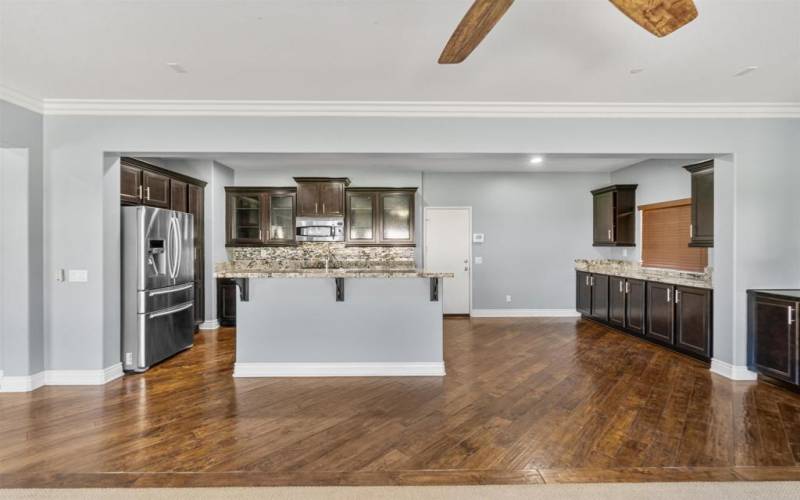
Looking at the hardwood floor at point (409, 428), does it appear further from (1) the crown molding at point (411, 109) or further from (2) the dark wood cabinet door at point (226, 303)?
(1) the crown molding at point (411, 109)

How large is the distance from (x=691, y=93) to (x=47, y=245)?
5.99m

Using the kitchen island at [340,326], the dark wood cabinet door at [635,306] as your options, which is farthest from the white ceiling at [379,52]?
the dark wood cabinet door at [635,306]

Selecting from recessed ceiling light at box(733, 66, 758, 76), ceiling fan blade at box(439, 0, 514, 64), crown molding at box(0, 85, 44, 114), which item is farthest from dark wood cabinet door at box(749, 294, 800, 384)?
crown molding at box(0, 85, 44, 114)

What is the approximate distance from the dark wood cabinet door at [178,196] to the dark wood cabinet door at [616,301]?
20.3 feet

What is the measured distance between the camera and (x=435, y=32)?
2385 millimetres

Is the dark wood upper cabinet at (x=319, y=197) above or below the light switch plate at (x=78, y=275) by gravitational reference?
above

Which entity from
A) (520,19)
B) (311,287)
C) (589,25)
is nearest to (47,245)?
(311,287)

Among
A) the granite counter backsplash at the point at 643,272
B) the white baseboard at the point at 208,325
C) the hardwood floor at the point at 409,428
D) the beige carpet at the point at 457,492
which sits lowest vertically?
the beige carpet at the point at 457,492

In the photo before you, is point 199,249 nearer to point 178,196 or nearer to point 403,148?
point 178,196

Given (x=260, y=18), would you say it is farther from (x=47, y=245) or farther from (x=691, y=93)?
(x=691, y=93)

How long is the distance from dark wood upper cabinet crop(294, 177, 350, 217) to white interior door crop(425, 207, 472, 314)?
169 centimetres

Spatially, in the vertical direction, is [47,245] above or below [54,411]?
above

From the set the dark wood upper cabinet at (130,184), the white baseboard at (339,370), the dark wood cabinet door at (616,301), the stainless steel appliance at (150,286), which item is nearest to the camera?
the white baseboard at (339,370)

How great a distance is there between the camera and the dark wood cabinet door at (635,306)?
4.99 metres
